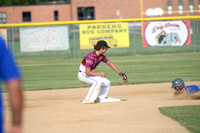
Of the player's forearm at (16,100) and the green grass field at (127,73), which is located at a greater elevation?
the player's forearm at (16,100)

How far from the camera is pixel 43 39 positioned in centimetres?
2259

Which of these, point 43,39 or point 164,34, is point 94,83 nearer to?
point 43,39

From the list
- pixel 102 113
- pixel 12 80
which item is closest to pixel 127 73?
pixel 102 113

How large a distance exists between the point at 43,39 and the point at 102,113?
15879 millimetres

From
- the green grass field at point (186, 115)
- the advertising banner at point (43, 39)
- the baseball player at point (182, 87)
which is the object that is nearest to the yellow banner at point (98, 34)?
the advertising banner at point (43, 39)

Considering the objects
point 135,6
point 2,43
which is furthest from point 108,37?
point 135,6

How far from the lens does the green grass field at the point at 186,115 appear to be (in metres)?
5.94

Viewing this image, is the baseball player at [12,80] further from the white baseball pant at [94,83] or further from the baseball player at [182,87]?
the baseball player at [182,87]

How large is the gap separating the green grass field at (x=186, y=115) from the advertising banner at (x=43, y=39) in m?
15.6

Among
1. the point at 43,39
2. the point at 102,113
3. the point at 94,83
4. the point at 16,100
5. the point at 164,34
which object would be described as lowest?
the point at 102,113

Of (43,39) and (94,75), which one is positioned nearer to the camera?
(94,75)

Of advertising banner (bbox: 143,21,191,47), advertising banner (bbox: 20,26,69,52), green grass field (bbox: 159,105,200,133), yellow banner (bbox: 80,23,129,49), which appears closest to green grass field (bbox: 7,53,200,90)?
advertising banner (bbox: 20,26,69,52)

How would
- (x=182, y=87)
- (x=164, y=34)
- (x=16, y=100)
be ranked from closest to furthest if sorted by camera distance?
(x=16, y=100) → (x=182, y=87) → (x=164, y=34)

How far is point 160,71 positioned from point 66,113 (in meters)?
8.89
